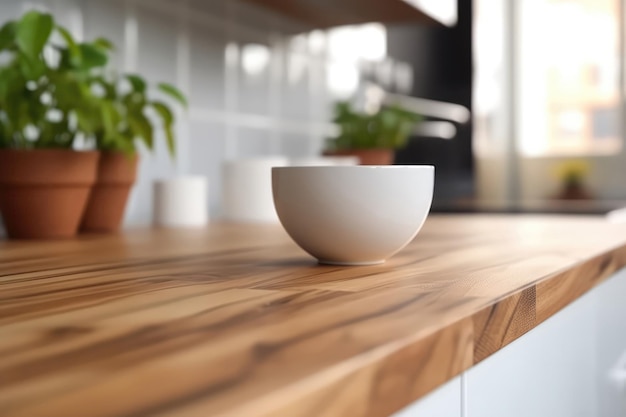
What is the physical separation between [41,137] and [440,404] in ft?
3.03

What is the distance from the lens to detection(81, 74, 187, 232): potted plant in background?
50.1 inches

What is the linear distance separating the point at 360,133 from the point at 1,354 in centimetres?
178

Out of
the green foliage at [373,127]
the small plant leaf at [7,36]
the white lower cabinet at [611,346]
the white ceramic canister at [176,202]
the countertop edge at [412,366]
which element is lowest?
the white lower cabinet at [611,346]

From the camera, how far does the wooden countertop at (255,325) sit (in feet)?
1.15

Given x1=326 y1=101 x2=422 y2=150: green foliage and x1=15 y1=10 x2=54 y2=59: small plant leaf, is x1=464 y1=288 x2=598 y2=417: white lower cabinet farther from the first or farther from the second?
x1=326 y1=101 x2=422 y2=150: green foliage

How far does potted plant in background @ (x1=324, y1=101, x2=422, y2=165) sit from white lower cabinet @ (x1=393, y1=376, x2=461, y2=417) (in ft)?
→ 5.27

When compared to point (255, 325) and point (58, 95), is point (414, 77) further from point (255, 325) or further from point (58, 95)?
point (255, 325)

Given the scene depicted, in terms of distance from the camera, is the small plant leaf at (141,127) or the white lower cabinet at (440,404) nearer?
the white lower cabinet at (440,404)

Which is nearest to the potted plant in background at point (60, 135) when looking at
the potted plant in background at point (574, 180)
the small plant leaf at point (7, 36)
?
the small plant leaf at point (7, 36)

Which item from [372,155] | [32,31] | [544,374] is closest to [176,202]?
[32,31]

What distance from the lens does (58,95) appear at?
1.12 meters

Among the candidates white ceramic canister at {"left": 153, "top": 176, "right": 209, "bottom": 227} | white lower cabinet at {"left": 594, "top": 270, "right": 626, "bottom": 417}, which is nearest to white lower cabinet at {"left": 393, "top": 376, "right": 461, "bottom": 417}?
white lower cabinet at {"left": 594, "top": 270, "right": 626, "bottom": 417}

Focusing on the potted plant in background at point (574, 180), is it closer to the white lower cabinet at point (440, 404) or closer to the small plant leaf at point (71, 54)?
the small plant leaf at point (71, 54)

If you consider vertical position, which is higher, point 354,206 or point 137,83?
point 137,83
